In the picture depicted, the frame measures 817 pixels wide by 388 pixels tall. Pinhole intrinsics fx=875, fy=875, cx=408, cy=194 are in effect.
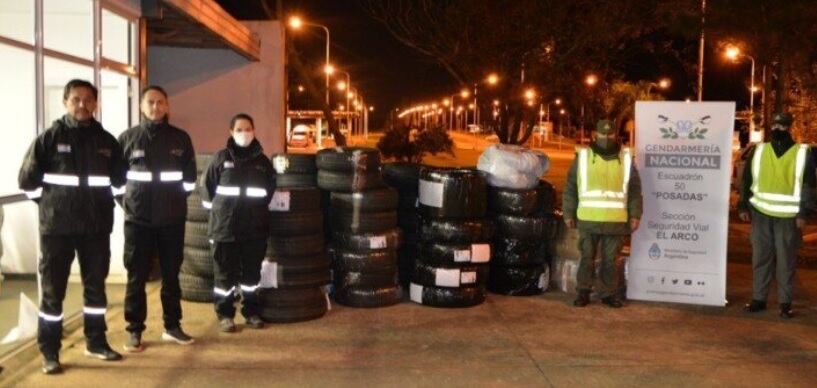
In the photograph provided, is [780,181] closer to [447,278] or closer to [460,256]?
[460,256]

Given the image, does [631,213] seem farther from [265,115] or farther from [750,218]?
[265,115]

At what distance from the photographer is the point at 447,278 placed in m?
9.05

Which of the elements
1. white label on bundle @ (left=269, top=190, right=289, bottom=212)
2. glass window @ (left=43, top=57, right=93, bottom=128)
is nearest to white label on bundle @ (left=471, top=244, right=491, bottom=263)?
white label on bundle @ (left=269, top=190, right=289, bottom=212)

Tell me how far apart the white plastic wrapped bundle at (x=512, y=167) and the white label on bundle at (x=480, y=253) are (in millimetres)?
907

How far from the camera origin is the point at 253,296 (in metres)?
8.00

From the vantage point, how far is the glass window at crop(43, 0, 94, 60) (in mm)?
9141

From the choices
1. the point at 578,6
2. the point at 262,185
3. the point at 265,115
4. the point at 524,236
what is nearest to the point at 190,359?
the point at 262,185

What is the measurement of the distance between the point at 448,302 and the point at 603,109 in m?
50.4

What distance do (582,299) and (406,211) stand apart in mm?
2179

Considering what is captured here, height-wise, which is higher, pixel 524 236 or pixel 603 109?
pixel 603 109

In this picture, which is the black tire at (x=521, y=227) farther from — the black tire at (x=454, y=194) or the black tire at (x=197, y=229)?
the black tire at (x=197, y=229)

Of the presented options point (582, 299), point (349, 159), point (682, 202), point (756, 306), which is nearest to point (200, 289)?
point (349, 159)

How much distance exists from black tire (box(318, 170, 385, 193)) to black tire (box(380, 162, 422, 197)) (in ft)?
2.29

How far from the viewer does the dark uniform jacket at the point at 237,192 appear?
761 cm
